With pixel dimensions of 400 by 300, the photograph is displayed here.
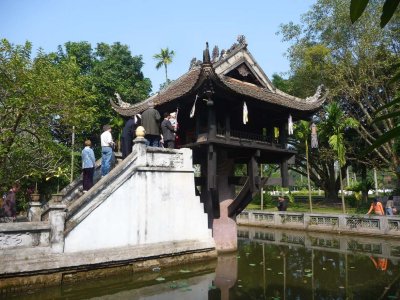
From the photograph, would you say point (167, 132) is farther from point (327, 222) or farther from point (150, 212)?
point (327, 222)

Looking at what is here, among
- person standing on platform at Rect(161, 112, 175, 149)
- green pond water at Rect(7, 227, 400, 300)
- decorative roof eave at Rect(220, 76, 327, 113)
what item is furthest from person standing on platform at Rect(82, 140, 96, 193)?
decorative roof eave at Rect(220, 76, 327, 113)

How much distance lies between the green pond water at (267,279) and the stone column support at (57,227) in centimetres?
83

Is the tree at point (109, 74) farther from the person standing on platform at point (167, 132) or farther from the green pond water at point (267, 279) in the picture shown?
the green pond water at point (267, 279)

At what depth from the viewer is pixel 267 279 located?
7953mm

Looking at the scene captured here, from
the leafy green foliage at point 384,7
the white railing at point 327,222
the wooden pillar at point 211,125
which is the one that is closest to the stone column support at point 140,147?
the wooden pillar at point 211,125

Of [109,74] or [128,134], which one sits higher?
[109,74]

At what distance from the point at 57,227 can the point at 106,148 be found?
2.90m

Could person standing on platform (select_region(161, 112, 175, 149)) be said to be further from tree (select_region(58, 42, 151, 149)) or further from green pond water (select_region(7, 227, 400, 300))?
tree (select_region(58, 42, 151, 149))

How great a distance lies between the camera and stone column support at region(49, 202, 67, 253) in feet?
23.4

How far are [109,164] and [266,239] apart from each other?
28.9 feet

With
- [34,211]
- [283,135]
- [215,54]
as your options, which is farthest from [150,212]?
[215,54]

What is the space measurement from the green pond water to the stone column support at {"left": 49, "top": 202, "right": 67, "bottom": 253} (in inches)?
32.7

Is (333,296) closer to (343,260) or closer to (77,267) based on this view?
(343,260)

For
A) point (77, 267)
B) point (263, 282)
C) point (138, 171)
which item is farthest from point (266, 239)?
point (77, 267)
